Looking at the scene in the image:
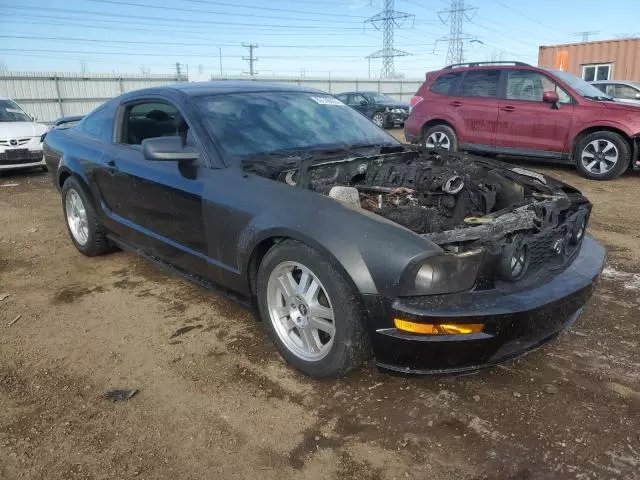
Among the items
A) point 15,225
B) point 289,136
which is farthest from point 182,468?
point 15,225

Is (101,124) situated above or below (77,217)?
above

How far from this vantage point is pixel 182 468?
209 cm

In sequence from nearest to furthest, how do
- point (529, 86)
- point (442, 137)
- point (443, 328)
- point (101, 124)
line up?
point (443, 328) < point (101, 124) < point (529, 86) < point (442, 137)

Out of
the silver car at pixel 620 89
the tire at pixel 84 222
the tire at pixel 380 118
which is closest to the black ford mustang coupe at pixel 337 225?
the tire at pixel 84 222

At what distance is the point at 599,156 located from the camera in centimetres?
771

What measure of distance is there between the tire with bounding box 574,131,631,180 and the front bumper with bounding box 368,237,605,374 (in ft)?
20.5

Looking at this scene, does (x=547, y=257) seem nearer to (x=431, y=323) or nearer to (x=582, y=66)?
(x=431, y=323)

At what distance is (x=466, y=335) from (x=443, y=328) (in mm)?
105

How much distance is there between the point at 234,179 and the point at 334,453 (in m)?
1.57

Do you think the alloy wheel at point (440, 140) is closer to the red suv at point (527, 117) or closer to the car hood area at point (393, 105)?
the red suv at point (527, 117)

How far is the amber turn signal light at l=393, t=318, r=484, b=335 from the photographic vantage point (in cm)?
219

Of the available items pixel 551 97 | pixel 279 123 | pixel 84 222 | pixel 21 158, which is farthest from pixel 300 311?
pixel 21 158

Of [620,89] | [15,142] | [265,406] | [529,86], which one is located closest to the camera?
[265,406]

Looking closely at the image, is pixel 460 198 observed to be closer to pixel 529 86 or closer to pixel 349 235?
pixel 349 235
